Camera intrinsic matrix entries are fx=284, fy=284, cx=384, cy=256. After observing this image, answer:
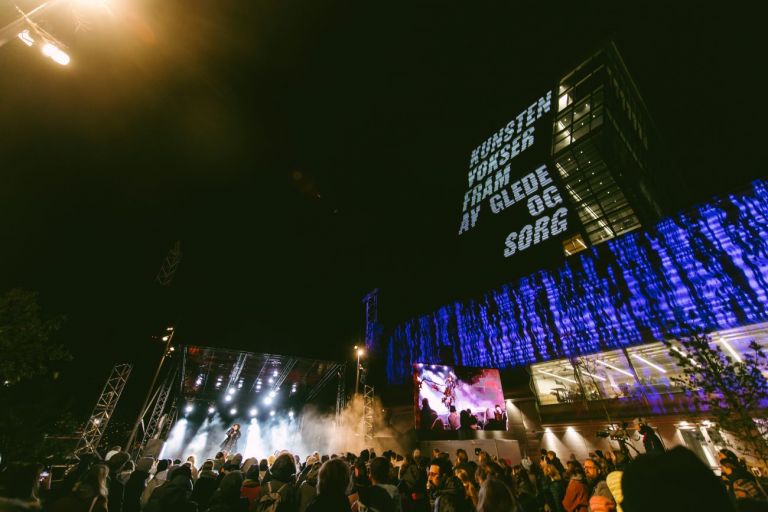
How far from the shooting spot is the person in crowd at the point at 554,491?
15.4 ft

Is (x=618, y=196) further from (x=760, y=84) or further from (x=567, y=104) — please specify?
(x=760, y=84)

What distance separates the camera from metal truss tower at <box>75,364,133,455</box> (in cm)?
1048

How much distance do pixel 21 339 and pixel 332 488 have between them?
39.9 ft

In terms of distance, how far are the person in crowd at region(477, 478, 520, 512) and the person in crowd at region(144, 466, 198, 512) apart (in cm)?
323

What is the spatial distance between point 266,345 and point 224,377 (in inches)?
479

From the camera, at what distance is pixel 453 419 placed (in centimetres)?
967

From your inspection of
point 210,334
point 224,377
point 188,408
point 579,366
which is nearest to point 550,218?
point 579,366

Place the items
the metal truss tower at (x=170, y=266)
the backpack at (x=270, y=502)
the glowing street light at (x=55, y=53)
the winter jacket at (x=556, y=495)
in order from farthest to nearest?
the metal truss tower at (x=170, y=266) < the winter jacket at (x=556, y=495) < the glowing street light at (x=55, y=53) < the backpack at (x=270, y=502)

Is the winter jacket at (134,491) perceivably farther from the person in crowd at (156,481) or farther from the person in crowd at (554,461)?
the person in crowd at (554,461)

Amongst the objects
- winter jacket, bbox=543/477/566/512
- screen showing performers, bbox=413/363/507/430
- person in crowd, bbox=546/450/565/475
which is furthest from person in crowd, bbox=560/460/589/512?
screen showing performers, bbox=413/363/507/430

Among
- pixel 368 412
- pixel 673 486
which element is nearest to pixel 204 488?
pixel 673 486

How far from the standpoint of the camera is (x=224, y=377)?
21125 millimetres

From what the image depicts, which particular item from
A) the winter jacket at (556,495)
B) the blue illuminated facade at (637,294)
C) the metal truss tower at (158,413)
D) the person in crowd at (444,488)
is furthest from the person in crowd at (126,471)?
the blue illuminated facade at (637,294)

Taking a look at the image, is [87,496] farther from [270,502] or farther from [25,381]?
[25,381]
